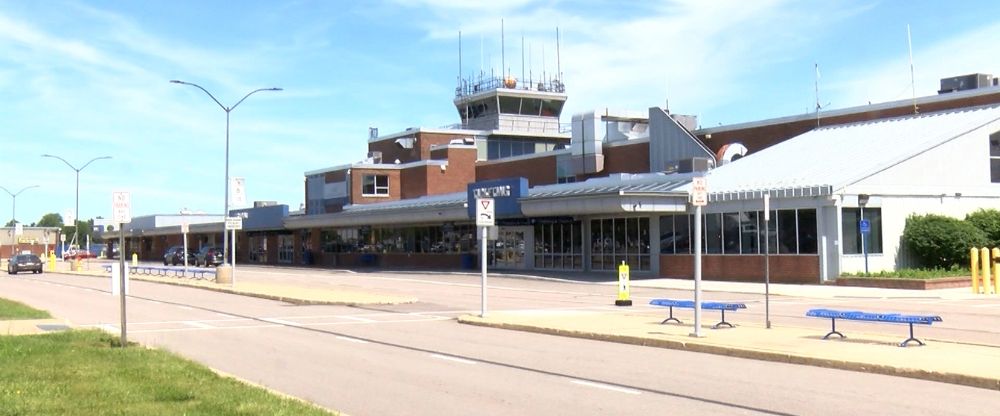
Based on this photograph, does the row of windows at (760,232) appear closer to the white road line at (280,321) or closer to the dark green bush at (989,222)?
the dark green bush at (989,222)

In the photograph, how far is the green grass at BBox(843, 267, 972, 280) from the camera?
1288 inches

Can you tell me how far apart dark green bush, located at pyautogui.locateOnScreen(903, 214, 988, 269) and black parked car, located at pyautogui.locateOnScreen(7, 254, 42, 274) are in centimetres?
5377

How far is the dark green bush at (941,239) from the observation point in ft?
115

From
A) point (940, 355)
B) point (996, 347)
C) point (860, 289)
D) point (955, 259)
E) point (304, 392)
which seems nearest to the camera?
point (304, 392)

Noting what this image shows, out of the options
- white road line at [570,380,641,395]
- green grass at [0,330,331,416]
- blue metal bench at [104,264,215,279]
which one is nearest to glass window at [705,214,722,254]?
blue metal bench at [104,264,215,279]

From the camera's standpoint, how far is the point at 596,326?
61.6ft

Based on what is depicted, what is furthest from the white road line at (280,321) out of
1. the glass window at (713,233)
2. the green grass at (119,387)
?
the glass window at (713,233)

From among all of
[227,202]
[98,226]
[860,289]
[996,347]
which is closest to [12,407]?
[996,347]

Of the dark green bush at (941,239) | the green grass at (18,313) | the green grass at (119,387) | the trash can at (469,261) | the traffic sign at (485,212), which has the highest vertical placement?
the traffic sign at (485,212)

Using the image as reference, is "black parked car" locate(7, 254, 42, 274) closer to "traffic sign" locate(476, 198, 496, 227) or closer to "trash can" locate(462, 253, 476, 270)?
"trash can" locate(462, 253, 476, 270)

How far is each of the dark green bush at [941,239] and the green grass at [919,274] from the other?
893 millimetres

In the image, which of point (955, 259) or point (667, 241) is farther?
point (667, 241)

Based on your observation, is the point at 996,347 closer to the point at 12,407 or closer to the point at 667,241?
the point at 12,407

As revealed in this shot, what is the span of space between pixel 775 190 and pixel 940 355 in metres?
23.7
